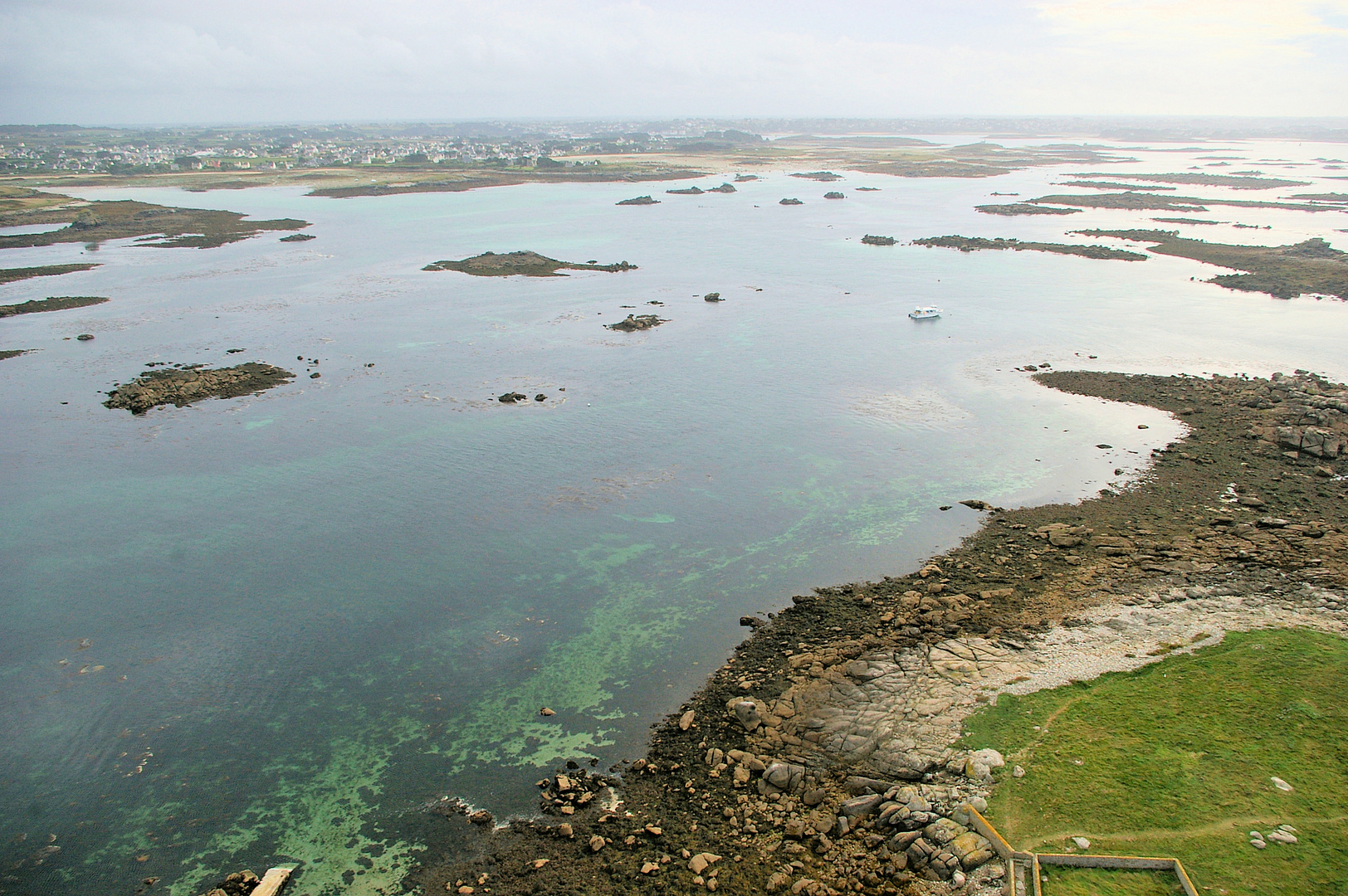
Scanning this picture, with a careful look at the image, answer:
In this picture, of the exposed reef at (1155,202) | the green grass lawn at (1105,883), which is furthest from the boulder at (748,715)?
the exposed reef at (1155,202)

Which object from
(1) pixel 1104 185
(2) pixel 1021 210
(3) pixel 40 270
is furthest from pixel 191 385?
(1) pixel 1104 185

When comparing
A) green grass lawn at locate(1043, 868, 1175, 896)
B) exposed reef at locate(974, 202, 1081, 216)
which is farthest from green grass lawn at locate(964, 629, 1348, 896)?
exposed reef at locate(974, 202, 1081, 216)

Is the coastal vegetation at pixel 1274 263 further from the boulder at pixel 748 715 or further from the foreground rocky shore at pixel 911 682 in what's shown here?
the boulder at pixel 748 715

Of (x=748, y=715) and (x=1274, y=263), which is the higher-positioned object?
(x=1274, y=263)

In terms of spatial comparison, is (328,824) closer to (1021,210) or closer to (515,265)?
(515,265)

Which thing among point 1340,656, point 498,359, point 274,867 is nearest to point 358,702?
point 274,867

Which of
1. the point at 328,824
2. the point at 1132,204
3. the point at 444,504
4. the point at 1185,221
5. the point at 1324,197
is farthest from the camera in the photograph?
the point at 1324,197
